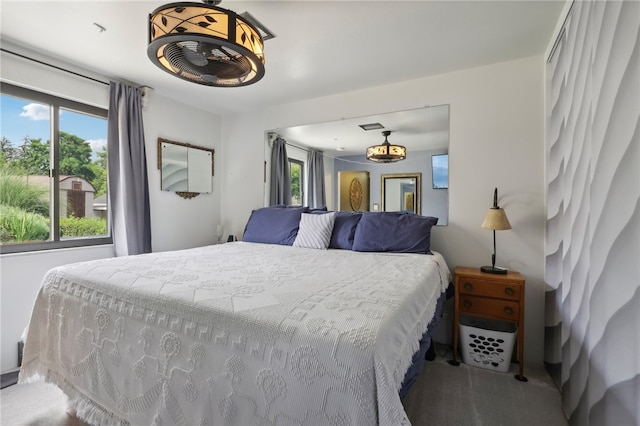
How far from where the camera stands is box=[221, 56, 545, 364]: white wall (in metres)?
2.26

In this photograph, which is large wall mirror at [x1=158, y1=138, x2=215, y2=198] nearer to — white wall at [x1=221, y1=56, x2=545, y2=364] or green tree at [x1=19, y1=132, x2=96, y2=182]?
green tree at [x1=19, y1=132, x2=96, y2=182]

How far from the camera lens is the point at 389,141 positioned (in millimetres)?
2857

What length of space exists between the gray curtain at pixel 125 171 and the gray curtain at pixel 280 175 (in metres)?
1.39

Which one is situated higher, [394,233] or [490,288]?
[394,233]

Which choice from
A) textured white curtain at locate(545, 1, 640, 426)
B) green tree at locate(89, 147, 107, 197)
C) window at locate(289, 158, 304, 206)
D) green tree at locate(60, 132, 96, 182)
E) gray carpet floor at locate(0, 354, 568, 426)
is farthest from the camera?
window at locate(289, 158, 304, 206)

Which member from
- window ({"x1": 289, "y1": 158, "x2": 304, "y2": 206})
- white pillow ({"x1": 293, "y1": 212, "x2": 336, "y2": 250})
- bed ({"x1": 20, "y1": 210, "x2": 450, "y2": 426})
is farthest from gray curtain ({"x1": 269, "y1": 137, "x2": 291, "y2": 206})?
bed ({"x1": 20, "y1": 210, "x2": 450, "y2": 426})

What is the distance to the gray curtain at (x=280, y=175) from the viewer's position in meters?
3.48

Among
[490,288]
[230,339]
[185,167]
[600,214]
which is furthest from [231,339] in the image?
[185,167]

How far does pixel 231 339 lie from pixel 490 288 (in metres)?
1.91

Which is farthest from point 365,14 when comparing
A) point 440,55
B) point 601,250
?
point 601,250

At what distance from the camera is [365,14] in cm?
178

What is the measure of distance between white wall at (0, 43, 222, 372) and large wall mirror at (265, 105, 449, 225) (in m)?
1.13

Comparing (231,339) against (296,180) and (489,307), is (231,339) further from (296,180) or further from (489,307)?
(296,180)

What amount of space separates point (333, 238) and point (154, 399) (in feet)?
5.86
